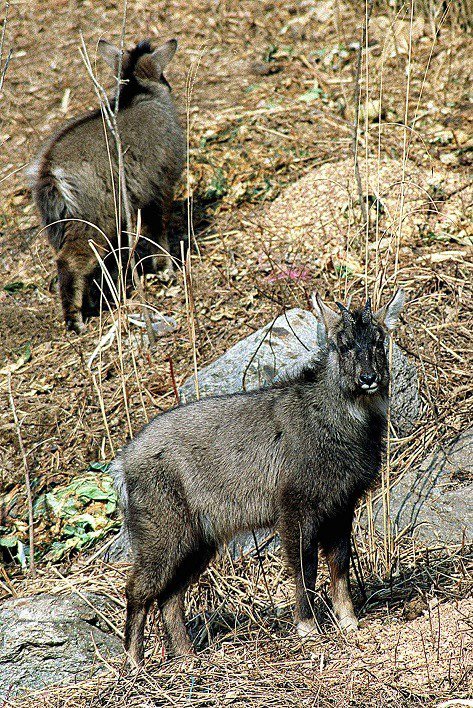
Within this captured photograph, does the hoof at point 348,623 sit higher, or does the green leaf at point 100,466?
the hoof at point 348,623

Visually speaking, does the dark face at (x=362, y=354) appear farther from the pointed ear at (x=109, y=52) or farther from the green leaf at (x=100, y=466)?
the pointed ear at (x=109, y=52)

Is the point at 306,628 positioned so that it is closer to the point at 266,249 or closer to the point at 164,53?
the point at 266,249

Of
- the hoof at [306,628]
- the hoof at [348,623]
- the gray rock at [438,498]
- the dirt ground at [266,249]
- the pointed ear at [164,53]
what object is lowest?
the gray rock at [438,498]

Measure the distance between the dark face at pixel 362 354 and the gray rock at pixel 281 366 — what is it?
120 cm

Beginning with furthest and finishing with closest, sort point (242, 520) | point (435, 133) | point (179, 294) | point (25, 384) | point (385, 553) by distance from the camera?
point (435, 133) → point (179, 294) → point (25, 384) → point (385, 553) → point (242, 520)

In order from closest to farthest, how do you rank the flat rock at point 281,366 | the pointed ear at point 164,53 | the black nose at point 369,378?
the black nose at point 369,378, the flat rock at point 281,366, the pointed ear at point 164,53

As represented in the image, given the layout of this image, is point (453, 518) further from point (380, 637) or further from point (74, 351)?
point (74, 351)

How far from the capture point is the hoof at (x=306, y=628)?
4590 mm

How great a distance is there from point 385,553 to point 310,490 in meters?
0.79


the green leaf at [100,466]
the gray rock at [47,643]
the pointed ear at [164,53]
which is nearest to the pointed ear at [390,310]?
the gray rock at [47,643]

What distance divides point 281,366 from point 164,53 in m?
4.12

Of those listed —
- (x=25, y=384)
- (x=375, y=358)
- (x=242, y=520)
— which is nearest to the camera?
(x=375, y=358)

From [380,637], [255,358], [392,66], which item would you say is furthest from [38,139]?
[380,637]

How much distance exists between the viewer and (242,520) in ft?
15.6
